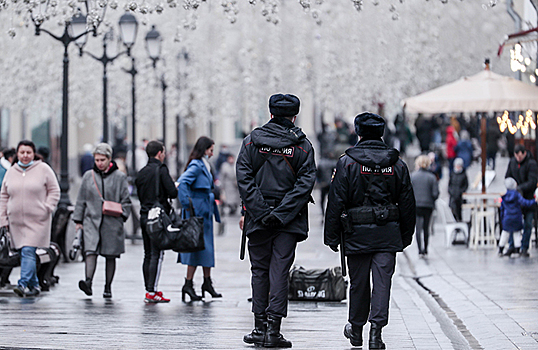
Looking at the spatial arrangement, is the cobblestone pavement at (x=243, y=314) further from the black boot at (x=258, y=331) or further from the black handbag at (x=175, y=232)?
the black handbag at (x=175, y=232)

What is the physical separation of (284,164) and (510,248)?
8910 millimetres

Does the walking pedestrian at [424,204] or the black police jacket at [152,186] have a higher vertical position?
the black police jacket at [152,186]

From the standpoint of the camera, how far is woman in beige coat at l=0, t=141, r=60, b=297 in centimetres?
1145

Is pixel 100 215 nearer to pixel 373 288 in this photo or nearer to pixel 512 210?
pixel 373 288

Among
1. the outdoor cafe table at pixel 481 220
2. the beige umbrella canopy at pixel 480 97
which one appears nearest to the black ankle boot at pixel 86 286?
the beige umbrella canopy at pixel 480 97

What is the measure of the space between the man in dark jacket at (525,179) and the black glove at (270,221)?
898cm

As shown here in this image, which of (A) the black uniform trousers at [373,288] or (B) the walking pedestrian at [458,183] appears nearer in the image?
(A) the black uniform trousers at [373,288]

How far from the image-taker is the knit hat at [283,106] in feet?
26.9

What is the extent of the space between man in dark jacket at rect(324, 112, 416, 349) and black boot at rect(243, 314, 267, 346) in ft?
2.23

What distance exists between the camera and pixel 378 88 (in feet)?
122

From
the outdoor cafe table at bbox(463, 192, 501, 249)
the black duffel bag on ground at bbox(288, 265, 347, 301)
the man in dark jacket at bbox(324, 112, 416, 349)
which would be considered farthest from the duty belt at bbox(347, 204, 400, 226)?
the outdoor cafe table at bbox(463, 192, 501, 249)

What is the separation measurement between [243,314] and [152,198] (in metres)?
1.77

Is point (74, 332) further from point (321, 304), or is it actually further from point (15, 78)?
point (15, 78)

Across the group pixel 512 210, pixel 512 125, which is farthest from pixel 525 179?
pixel 512 125
